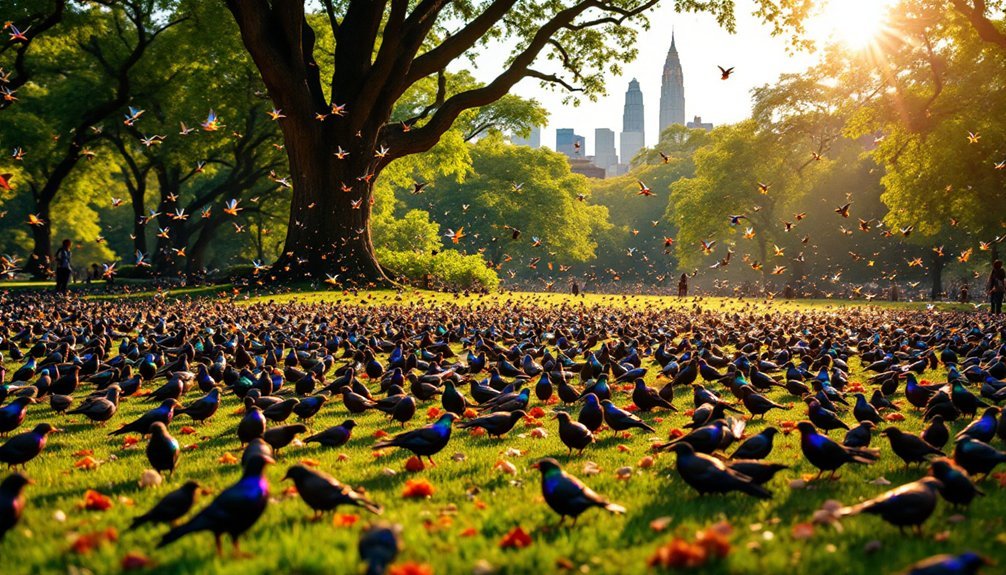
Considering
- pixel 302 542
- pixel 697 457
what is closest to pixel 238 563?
pixel 302 542

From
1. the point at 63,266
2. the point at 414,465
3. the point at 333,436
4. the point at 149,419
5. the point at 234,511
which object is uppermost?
the point at 63,266

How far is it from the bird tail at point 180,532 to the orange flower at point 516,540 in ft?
5.72

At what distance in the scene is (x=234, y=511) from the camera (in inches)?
163

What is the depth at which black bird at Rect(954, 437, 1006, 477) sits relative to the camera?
216 inches

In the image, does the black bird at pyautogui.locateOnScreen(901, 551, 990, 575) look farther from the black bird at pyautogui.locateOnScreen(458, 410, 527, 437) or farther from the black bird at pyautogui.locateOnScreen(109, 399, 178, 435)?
the black bird at pyautogui.locateOnScreen(109, 399, 178, 435)

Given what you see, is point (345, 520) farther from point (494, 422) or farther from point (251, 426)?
point (494, 422)

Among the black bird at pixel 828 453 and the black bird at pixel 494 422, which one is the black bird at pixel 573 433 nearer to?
the black bird at pixel 494 422

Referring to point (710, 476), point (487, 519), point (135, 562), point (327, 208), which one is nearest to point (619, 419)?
point (710, 476)

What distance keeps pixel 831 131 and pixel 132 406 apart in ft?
211

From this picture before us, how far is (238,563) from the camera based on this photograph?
3811mm

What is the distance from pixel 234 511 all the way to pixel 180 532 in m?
0.30

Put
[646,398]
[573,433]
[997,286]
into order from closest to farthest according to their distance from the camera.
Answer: [573,433]
[646,398]
[997,286]

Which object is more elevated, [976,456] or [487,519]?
[976,456]

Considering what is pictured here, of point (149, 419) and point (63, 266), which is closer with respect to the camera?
point (149, 419)
